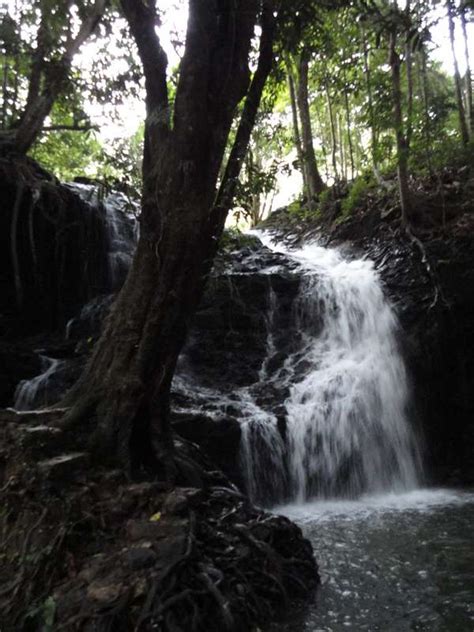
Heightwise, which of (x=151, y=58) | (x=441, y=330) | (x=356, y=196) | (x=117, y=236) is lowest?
(x=441, y=330)

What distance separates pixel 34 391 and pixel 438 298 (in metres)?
7.34

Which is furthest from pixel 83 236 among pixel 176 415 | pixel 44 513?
pixel 44 513

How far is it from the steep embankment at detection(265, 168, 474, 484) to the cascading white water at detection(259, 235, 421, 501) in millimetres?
358

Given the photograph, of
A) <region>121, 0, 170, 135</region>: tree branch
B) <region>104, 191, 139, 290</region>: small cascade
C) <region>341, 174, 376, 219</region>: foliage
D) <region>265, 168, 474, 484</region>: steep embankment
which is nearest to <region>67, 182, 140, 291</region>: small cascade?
<region>104, 191, 139, 290</region>: small cascade

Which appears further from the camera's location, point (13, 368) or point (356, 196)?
point (356, 196)

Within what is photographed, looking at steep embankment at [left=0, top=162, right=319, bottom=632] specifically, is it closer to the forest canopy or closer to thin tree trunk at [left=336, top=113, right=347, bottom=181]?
the forest canopy

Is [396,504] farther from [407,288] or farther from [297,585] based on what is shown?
[407,288]

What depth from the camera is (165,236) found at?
15.4 ft

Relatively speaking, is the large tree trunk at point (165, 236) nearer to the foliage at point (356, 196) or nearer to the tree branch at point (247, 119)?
the tree branch at point (247, 119)

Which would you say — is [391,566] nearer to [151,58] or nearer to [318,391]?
[318,391]

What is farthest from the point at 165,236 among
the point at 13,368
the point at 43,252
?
the point at 43,252

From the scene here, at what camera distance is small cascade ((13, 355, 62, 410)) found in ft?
28.1

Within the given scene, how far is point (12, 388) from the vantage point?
30.0 ft

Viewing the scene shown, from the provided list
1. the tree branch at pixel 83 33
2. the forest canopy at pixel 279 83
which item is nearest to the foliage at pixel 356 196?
the forest canopy at pixel 279 83
